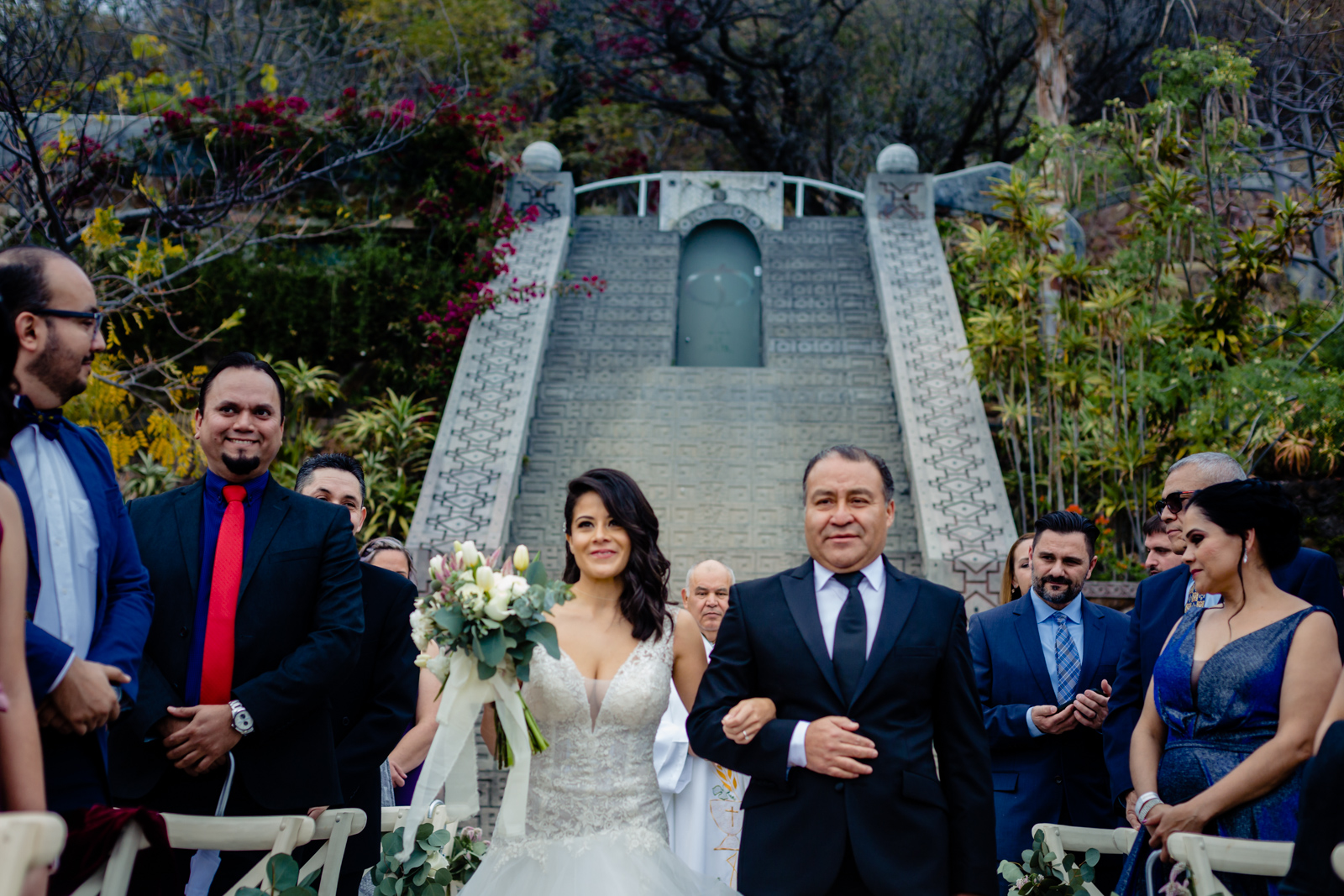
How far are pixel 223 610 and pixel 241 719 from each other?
344 mm

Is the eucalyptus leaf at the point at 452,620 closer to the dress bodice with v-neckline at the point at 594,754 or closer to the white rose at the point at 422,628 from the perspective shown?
the white rose at the point at 422,628

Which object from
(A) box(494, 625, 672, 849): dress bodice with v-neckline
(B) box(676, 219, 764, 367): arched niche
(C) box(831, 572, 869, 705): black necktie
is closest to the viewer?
(C) box(831, 572, 869, 705): black necktie

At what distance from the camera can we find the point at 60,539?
8.09 feet

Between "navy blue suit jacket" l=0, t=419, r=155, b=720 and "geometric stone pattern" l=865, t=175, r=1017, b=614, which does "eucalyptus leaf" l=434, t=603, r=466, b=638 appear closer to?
"navy blue suit jacket" l=0, t=419, r=155, b=720

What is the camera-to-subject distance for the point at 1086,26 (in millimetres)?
18812

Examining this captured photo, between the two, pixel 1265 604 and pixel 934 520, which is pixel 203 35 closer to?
pixel 934 520

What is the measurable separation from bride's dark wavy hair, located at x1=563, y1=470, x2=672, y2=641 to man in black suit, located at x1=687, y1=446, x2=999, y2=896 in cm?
49

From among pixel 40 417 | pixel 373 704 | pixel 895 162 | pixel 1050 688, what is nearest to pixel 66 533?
pixel 40 417

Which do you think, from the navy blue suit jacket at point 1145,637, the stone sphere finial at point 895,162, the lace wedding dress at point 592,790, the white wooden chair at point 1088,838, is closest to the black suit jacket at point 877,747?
the lace wedding dress at point 592,790

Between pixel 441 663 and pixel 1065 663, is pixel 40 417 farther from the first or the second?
pixel 1065 663

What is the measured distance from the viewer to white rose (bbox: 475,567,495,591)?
9.68 feet

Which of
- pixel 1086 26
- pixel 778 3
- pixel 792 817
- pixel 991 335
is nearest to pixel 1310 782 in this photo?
pixel 792 817

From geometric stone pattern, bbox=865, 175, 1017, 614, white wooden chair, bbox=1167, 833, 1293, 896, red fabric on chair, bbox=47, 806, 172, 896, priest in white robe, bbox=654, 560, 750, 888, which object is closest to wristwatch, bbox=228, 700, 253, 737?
red fabric on chair, bbox=47, 806, 172, 896

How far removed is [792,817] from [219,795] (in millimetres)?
1633
